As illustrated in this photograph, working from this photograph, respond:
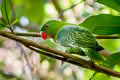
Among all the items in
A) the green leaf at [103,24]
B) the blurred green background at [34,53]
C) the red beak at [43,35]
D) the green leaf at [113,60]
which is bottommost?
the blurred green background at [34,53]

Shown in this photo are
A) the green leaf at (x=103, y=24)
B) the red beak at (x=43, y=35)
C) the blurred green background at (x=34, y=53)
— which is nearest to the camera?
the green leaf at (x=103, y=24)

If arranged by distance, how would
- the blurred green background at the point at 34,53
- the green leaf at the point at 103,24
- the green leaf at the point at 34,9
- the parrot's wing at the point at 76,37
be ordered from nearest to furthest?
the parrot's wing at the point at 76,37 → the green leaf at the point at 103,24 → the blurred green background at the point at 34,53 → the green leaf at the point at 34,9

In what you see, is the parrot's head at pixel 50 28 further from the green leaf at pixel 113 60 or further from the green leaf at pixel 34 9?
the green leaf at pixel 34 9

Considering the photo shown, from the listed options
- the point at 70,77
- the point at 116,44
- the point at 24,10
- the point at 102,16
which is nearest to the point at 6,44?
the point at 24,10

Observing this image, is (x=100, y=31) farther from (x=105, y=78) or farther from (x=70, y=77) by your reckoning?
(x=70, y=77)

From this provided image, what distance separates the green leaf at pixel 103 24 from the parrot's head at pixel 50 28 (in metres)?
0.16

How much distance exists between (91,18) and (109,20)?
0.06m

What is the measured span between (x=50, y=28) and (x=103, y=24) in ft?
0.77

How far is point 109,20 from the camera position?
788 mm

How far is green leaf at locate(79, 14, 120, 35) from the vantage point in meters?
0.78

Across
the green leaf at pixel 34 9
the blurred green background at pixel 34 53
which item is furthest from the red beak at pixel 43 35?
the green leaf at pixel 34 9

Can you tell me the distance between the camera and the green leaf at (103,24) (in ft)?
2.57

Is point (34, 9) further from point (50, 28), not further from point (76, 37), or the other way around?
point (76, 37)

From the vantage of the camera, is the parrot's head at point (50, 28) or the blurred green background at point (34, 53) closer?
the parrot's head at point (50, 28)
